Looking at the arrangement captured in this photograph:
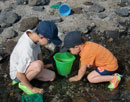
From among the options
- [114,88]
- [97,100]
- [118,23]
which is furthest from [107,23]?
[97,100]

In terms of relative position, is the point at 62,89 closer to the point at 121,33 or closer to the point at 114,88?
the point at 114,88

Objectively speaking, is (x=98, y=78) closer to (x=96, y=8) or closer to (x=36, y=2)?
(x=96, y=8)

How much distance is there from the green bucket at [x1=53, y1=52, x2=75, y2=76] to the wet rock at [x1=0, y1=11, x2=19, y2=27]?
1.91 m

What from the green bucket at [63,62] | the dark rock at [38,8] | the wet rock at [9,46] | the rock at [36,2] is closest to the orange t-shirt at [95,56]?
the green bucket at [63,62]

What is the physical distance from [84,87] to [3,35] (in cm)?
228

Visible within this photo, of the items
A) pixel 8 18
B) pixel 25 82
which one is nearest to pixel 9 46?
pixel 8 18

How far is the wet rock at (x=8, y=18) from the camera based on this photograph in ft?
14.6

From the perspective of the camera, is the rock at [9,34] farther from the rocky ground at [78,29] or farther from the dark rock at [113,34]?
the dark rock at [113,34]

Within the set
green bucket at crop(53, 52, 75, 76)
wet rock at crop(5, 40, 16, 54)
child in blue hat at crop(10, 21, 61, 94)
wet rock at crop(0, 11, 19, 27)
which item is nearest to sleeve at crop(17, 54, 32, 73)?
child in blue hat at crop(10, 21, 61, 94)

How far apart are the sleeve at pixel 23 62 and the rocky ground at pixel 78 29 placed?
0.58m

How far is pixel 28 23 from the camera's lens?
4.39 meters

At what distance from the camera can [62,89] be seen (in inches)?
120

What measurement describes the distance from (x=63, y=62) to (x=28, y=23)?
1878 mm

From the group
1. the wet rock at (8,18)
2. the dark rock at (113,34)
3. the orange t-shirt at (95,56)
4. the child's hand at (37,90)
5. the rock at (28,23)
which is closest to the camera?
the orange t-shirt at (95,56)
